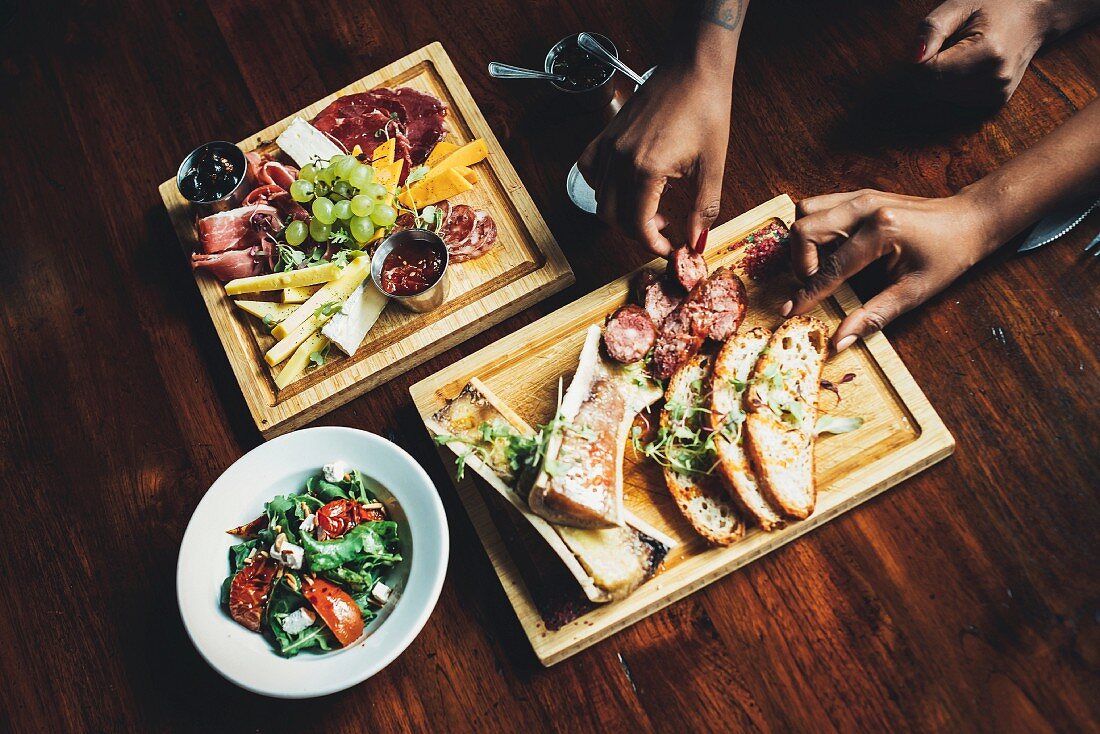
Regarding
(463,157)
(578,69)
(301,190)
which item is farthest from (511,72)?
(301,190)

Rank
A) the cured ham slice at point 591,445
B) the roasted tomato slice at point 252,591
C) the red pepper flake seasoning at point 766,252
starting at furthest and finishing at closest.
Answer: the red pepper flake seasoning at point 766,252 → the roasted tomato slice at point 252,591 → the cured ham slice at point 591,445

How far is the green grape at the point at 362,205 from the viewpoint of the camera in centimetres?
233

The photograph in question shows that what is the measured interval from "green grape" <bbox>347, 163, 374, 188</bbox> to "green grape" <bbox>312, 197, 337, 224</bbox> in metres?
0.10

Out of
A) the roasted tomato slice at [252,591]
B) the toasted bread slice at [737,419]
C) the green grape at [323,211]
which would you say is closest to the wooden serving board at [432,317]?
the green grape at [323,211]

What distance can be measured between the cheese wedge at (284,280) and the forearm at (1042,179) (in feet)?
6.37

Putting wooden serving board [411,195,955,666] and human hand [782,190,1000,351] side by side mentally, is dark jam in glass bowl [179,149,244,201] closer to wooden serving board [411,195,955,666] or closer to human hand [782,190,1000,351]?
wooden serving board [411,195,955,666]

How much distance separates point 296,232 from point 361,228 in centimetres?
24

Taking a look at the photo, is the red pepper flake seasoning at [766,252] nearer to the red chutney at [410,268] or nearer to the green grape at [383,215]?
the red chutney at [410,268]

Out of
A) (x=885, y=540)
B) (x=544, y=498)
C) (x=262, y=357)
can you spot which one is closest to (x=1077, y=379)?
(x=885, y=540)

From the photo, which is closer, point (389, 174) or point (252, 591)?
point (252, 591)

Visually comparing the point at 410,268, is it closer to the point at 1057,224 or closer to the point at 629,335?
the point at 629,335

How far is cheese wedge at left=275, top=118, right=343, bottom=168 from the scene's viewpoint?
8.38 feet

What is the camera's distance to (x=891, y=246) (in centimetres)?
204

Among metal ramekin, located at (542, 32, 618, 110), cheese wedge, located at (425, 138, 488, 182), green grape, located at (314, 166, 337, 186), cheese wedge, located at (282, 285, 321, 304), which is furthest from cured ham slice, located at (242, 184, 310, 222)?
metal ramekin, located at (542, 32, 618, 110)
